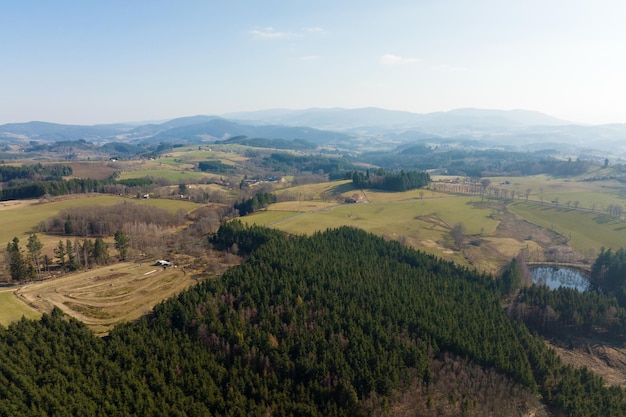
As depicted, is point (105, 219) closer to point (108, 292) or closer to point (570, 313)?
point (108, 292)

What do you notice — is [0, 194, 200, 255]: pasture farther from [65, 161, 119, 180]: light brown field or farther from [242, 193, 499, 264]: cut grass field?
[65, 161, 119, 180]: light brown field

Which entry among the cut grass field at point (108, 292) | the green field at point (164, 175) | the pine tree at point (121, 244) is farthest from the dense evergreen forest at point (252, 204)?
the green field at point (164, 175)

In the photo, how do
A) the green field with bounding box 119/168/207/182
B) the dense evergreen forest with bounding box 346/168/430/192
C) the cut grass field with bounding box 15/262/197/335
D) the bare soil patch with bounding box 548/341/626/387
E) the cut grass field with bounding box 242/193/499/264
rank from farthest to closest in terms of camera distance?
the green field with bounding box 119/168/207/182 < the dense evergreen forest with bounding box 346/168/430/192 < the cut grass field with bounding box 242/193/499/264 < the cut grass field with bounding box 15/262/197/335 < the bare soil patch with bounding box 548/341/626/387

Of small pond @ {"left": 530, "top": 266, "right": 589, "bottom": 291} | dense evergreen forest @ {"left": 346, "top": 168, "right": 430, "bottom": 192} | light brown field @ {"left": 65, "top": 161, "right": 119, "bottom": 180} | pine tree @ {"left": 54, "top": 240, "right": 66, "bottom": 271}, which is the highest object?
light brown field @ {"left": 65, "top": 161, "right": 119, "bottom": 180}

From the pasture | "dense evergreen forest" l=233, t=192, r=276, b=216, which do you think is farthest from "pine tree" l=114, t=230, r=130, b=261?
"dense evergreen forest" l=233, t=192, r=276, b=216

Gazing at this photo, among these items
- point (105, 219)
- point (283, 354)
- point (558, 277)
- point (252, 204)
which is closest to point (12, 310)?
point (283, 354)

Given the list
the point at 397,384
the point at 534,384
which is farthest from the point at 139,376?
the point at 534,384
